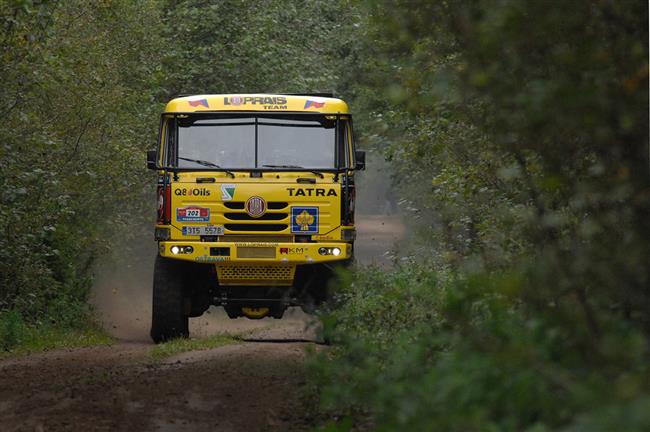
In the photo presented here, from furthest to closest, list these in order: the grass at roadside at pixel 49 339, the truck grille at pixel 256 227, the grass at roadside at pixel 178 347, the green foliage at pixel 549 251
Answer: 1. the grass at roadside at pixel 49 339
2. the truck grille at pixel 256 227
3. the grass at roadside at pixel 178 347
4. the green foliage at pixel 549 251

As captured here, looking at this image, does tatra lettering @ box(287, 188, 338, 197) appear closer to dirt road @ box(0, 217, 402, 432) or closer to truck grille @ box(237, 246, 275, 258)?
truck grille @ box(237, 246, 275, 258)

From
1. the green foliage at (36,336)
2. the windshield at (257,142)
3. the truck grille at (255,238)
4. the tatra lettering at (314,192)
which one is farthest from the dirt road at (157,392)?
the green foliage at (36,336)

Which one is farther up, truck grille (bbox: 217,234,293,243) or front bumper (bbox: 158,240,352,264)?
truck grille (bbox: 217,234,293,243)

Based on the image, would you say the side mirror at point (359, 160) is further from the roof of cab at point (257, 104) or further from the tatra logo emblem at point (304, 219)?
the tatra logo emblem at point (304, 219)

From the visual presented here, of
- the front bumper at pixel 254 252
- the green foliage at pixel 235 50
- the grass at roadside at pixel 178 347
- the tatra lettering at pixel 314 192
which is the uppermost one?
the green foliage at pixel 235 50

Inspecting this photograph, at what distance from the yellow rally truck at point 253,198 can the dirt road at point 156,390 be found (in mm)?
884

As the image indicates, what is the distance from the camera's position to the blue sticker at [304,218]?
45.2ft

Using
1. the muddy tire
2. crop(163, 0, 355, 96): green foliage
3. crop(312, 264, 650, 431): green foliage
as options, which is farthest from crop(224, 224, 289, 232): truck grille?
crop(163, 0, 355, 96): green foliage

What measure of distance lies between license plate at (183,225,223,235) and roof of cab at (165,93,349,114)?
4.76 ft

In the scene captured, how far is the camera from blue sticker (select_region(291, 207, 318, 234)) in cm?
1379

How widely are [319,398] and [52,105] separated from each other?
12154mm

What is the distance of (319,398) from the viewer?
8531mm

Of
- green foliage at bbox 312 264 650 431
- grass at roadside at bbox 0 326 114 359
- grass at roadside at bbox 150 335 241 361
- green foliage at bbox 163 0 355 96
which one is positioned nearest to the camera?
green foliage at bbox 312 264 650 431

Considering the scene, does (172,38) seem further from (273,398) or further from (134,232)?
(273,398)
